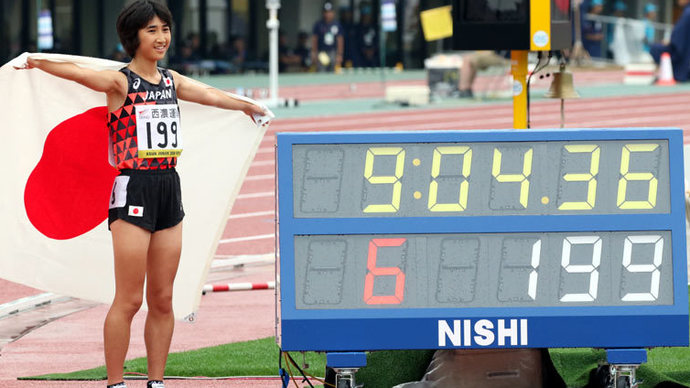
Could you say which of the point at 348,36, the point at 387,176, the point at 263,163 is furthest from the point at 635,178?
the point at 348,36

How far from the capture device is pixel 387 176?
627 cm

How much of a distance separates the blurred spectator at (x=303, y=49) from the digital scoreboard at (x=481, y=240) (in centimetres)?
3610

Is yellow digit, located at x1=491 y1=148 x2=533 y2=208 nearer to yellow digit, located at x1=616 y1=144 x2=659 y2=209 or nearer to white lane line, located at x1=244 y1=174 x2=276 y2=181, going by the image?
yellow digit, located at x1=616 y1=144 x2=659 y2=209

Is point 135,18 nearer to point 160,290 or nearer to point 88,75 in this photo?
point 88,75

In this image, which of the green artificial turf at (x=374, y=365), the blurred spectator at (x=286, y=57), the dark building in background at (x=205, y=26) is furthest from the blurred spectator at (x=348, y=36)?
the green artificial turf at (x=374, y=365)

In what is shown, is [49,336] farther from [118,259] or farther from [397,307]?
[397,307]

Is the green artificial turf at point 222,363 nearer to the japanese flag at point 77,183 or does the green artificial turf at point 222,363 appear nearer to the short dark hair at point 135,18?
the japanese flag at point 77,183

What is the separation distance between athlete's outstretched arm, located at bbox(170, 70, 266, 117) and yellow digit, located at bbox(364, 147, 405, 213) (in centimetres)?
104

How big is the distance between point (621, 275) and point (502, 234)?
21.4 inches

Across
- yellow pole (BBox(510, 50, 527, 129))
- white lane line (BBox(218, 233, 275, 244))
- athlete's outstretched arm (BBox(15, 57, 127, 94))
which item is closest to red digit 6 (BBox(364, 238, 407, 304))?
athlete's outstretched arm (BBox(15, 57, 127, 94))

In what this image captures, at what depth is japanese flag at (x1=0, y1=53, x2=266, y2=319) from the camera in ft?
23.9

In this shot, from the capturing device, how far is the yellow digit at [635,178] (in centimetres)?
629

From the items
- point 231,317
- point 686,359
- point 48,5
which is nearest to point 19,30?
point 48,5

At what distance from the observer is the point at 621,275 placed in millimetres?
6266
